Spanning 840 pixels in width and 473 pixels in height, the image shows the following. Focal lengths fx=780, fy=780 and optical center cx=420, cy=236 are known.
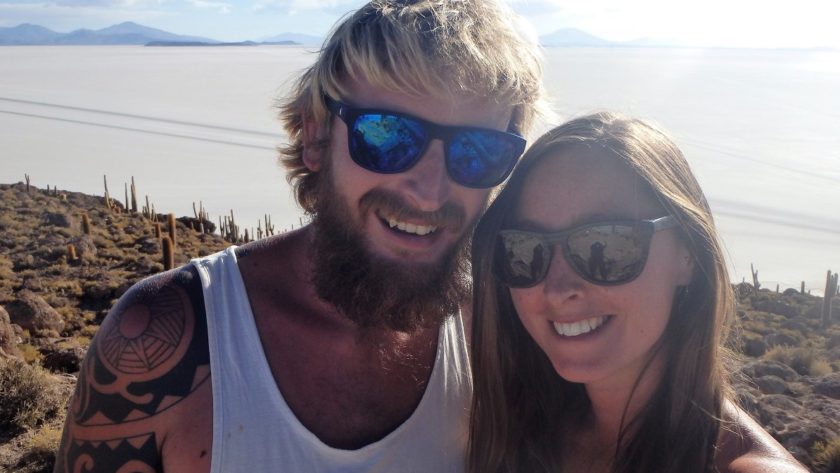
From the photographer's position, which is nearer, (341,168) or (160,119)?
(341,168)

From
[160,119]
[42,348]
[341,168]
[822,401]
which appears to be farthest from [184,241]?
[160,119]

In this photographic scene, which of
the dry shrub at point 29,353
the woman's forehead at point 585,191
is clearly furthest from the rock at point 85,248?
the woman's forehead at point 585,191

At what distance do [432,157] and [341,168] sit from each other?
34 cm

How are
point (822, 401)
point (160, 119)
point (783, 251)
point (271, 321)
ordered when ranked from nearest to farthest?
point (271, 321), point (822, 401), point (783, 251), point (160, 119)

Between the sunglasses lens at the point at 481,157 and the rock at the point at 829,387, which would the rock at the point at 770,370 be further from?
the sunglasses lens at the point at 481,157

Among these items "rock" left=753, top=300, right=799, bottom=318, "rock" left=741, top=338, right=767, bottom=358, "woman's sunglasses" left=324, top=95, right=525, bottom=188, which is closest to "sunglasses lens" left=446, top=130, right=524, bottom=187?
"woman's sunglasses" left=324, top=95, right=525, bottom=188

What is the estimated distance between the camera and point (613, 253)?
222cm

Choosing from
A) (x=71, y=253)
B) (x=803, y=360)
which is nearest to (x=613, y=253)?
(x=803, y=360)

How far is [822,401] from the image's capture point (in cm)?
862

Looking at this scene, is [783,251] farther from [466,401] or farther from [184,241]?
[466,401]

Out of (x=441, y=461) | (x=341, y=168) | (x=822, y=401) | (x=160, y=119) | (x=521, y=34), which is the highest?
(x=160, y=119)

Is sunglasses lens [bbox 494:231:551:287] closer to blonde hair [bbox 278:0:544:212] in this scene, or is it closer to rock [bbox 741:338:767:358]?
blonde hair [bbox 278:0:544:212]

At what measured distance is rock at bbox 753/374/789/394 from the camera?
9328mm

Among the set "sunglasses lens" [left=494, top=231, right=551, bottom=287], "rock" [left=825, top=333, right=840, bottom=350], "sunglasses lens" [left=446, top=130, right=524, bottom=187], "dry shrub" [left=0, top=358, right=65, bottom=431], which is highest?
"sunglasses lens" [left=446, top=130, right=524, bottom=187]
